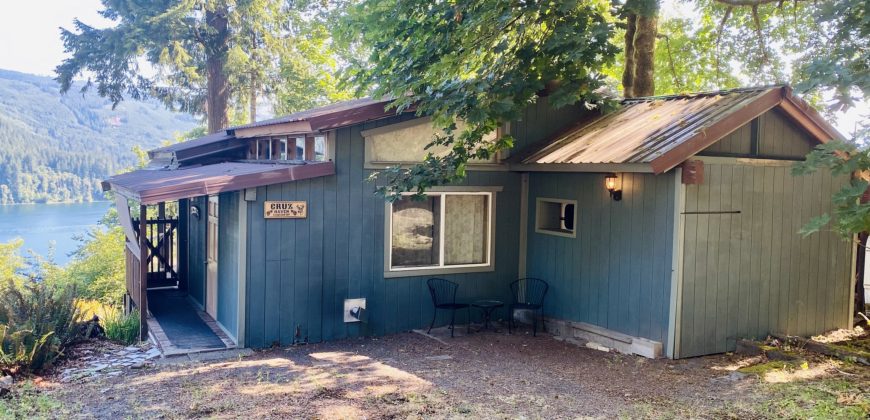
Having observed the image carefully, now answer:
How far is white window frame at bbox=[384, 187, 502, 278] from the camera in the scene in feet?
27.2

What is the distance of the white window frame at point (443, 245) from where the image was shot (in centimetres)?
830

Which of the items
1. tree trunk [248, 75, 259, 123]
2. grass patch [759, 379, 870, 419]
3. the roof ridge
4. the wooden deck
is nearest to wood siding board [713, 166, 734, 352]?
the roof ridge

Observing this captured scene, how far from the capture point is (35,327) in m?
6.84

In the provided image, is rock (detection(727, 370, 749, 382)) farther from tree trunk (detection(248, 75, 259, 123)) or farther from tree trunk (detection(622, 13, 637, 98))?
tree trunk (detection(248, 75, 259, 123))

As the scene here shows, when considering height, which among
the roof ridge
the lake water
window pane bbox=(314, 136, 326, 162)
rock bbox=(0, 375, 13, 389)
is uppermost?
the roof ridge

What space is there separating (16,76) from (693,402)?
8083 centimetres

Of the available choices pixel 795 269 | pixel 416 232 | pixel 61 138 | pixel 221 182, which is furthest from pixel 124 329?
pixel 61 138

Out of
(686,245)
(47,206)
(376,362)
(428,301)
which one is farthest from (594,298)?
(47,206)

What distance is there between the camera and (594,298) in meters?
8.04

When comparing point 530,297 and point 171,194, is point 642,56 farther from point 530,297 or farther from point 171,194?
point 171,194

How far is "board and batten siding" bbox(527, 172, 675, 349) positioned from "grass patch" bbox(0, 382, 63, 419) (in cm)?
571

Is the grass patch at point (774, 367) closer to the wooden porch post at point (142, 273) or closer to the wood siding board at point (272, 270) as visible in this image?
the wood siding board at point (272, 270)

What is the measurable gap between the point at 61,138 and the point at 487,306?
6131 cm

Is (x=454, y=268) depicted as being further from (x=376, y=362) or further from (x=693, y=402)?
(x=693, y=402)
